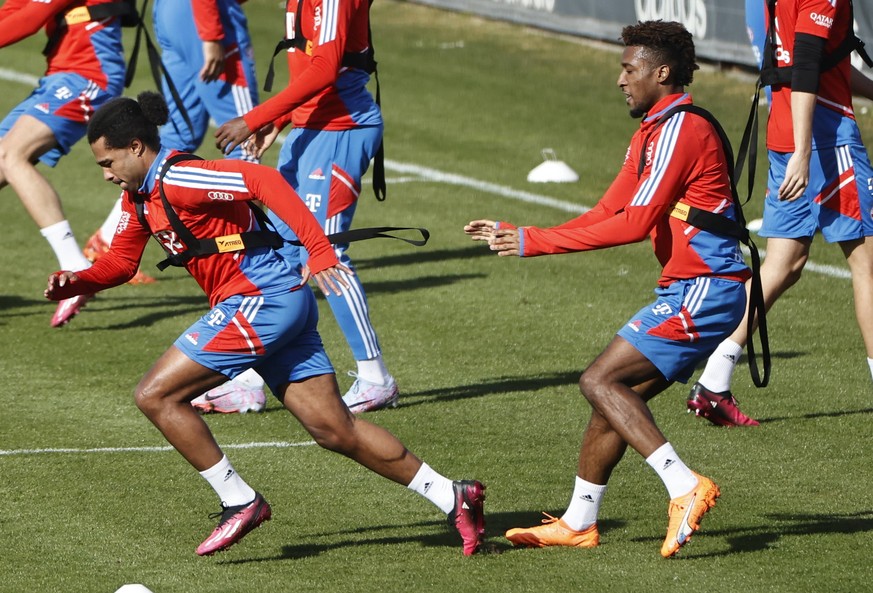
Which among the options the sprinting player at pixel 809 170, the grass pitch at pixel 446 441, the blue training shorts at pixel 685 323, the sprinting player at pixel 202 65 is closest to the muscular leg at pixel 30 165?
the grass pitch at pixel 446 441

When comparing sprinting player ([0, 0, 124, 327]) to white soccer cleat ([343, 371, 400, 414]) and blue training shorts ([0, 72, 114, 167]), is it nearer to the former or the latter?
blue training shorts ([0, 72, 114, 167])

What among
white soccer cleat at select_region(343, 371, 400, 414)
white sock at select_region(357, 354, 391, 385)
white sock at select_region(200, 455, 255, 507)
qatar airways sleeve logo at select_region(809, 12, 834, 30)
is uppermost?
qatar airways sleeve logo at select_region(809, 12, 834, 30)

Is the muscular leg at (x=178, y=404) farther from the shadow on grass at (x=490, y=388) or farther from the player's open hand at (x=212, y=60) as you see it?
the player's open hand at (x=212, y=60)

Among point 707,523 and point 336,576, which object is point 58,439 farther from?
point 707,523

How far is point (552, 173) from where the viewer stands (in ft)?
46.8

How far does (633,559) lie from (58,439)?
10.2ft

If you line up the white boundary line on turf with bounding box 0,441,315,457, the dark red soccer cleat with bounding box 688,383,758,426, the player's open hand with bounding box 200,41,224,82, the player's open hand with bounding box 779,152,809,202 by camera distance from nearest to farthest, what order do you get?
the player's open hand with bounding box 779,152,809,202 → the white boundary line on turf with bounding box 0,441,315,457 → the dark red soccer cleat with bounding box 688,383,758,426 → the player's open hand with bounding box 200,41,224,82

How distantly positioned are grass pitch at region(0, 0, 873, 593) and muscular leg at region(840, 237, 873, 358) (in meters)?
0.48

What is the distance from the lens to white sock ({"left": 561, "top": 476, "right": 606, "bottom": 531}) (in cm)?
634

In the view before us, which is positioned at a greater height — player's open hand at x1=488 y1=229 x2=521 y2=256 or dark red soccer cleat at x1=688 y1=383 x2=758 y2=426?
player's open hand at x1=488 y1=229 x2=521 y2=256

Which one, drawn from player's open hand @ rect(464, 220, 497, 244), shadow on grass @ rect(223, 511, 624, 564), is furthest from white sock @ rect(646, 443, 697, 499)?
player's open hand @ rect(464, 220, 497, 244)

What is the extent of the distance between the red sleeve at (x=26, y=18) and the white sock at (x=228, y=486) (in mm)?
4910

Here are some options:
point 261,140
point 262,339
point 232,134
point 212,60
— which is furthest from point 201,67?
point 262,339

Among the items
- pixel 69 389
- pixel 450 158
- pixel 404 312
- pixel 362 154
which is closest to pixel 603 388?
pixel 362 154
